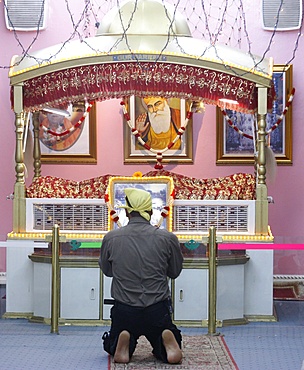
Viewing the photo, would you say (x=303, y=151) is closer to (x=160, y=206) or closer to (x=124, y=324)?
(x=160, y=206)

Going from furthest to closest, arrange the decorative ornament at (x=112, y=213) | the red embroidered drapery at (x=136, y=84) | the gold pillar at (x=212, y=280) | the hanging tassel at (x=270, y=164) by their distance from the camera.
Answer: the hanging tassel at (x=270, y=164), the red embroidered drapery at (x=136, y=84), the decorative ornament at (x=112, y=213), the gold pillar at (x=212, y=280)

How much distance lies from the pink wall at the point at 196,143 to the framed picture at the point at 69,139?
0.11 m

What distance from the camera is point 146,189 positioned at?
11758mm

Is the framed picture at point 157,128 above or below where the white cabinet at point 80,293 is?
above

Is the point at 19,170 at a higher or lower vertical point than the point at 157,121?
lower

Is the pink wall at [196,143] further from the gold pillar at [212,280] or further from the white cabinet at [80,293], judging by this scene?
the gold pillar at [212,280]

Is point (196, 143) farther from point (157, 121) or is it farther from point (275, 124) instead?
point (275, 124)

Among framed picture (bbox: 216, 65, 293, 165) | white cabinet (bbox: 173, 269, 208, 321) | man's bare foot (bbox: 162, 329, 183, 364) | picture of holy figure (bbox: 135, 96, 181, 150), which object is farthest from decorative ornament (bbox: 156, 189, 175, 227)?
man's bare foot (bbox: 162, 329, 183, 364)

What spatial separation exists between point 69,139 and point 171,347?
598cm

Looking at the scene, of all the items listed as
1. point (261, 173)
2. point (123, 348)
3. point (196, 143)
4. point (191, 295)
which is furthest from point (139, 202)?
point (196, 143)

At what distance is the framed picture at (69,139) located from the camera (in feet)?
45.8

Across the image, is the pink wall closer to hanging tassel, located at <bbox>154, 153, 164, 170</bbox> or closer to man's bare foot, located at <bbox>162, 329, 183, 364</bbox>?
hanging tassel, located at <bbox>154, 153, 164, 170</bbox>

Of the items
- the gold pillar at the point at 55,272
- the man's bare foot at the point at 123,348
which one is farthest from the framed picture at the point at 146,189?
the man's bare foot at the point at 123,348

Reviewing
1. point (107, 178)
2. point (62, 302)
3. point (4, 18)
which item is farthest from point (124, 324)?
point (4, 18)
